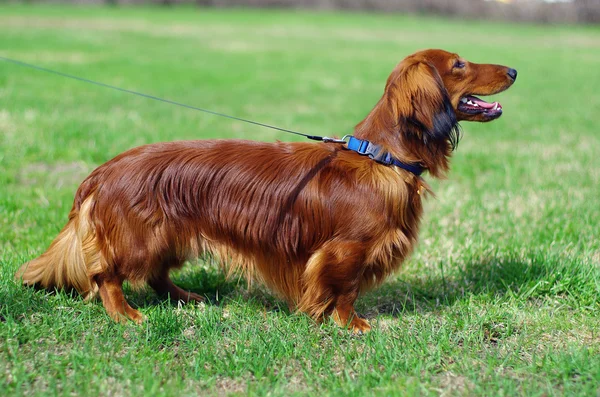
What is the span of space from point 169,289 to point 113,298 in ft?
1.52

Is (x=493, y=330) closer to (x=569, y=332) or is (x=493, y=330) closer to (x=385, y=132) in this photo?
(x=569, y=332)

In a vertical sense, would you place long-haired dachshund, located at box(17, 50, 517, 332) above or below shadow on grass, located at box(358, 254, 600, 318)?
above

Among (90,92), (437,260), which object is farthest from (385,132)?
(90,92)

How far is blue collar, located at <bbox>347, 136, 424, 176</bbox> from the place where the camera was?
3477mm

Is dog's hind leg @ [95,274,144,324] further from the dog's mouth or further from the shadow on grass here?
the dog's mouth

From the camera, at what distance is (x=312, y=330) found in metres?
3.42

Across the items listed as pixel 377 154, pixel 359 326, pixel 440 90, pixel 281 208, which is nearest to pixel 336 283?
pixel 359 326

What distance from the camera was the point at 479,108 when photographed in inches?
143

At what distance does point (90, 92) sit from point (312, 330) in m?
8.15

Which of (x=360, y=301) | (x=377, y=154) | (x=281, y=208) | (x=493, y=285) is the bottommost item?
(x=360, y=301)

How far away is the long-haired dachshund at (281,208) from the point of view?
340 cm

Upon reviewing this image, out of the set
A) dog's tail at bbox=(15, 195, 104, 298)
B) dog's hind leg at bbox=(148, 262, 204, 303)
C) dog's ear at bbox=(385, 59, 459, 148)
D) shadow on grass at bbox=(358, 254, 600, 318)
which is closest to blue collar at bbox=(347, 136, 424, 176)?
dog's ear at bbox=(385, 59, 459, 148)

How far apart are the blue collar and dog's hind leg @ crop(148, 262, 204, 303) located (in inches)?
48.6

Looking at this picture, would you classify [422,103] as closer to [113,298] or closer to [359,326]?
[359,326]
